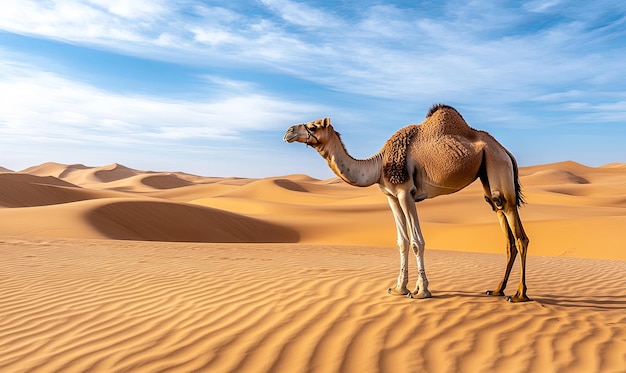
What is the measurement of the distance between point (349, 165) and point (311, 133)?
0.69 meters

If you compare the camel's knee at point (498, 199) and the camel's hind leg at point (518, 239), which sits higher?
the camel's knee at point (498, 199)

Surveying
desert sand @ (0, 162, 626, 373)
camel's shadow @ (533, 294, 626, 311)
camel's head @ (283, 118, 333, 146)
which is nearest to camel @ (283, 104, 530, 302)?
camel's head @ (283, 118, 333, 146)

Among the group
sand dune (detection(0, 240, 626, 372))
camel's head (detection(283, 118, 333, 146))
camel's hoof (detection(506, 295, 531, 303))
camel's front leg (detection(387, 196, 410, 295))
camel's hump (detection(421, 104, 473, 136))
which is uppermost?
camel's hump (detection(421, 104, 473, 136))

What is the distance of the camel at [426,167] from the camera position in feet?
19.9

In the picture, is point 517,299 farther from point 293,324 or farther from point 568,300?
point 293,324

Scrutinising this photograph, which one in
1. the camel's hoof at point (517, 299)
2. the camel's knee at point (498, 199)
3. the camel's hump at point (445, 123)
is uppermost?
the camel's hump at point (445, 123)

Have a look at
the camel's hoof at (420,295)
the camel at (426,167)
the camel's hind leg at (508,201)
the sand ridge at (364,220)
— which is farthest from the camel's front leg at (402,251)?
the sand ridge at (364,220)

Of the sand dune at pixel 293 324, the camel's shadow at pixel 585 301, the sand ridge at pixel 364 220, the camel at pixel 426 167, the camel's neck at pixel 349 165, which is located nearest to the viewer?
the sand dune at pixel 293 324

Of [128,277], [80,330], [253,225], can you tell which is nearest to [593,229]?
[253,225]

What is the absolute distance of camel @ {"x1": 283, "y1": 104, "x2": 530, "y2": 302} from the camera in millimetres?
6078

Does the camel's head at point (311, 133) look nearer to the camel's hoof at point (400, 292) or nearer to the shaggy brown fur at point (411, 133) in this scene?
the shaggy brown fur at point (411, 133)

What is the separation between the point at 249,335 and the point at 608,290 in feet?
20.5

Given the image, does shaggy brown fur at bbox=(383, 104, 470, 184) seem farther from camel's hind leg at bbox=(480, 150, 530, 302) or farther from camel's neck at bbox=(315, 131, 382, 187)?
camel's hind leg at bbox=(480, 150, 530, 302)

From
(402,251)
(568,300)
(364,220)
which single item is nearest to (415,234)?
(402,251)
